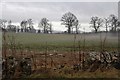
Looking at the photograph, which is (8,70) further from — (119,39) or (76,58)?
(119,39)

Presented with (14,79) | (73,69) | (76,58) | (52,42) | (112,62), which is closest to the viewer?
(14,79)

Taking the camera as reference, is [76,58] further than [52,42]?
No

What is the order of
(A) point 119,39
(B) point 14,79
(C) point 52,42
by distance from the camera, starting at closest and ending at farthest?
(B) point 14,79, (A) point 119,39, (C) point 52,42

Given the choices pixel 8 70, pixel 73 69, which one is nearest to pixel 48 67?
pixel 73 69

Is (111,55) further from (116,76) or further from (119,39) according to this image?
(119,39)

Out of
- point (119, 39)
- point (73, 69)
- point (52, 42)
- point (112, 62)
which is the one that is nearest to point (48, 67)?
point (73, 69)

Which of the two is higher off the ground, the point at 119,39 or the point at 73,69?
the point at 119,39

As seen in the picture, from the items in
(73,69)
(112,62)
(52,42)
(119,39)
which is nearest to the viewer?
(73,69)

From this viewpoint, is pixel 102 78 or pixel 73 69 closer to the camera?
pixel 102 78

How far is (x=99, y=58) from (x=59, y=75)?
2.42 m

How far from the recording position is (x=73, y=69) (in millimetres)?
11531

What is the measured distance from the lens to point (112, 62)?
12.3m

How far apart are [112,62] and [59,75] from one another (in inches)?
116

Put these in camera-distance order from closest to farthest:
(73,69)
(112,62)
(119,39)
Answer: (73,69), (112,62), (119,39)
